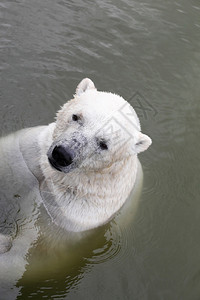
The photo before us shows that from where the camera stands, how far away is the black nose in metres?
3.80

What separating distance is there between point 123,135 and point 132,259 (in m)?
1.67

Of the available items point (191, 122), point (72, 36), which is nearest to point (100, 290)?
point (191, 122)

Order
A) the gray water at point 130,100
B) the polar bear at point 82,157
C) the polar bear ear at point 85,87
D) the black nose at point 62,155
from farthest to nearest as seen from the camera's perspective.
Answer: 1. the gray water at point 130,100
2. the polar bear ear at point 85,87
3. the polar bear at point 82,157
4. the black nose at point 62,155

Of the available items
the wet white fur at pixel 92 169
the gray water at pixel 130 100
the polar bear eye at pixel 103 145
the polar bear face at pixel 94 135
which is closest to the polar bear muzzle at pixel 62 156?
the polar bear face at pixel 94 135

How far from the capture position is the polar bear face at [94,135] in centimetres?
388

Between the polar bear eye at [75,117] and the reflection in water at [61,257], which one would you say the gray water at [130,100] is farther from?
the polar bear eye at [75,117]

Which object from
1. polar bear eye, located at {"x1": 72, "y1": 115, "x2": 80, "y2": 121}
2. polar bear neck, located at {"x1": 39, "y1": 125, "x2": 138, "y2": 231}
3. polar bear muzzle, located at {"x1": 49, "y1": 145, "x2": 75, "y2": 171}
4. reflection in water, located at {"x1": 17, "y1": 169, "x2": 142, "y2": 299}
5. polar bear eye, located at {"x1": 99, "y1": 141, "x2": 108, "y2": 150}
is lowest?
reflection in water, located at {"x1": 17, "y1": 169, "x2": 142, "y2": 299}

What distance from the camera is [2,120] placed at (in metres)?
5.82

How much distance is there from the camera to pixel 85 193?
14.4 feet

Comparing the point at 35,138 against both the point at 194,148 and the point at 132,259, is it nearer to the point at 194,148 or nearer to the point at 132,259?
the point at 132,259

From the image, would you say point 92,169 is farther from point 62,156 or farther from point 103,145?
point 62,156

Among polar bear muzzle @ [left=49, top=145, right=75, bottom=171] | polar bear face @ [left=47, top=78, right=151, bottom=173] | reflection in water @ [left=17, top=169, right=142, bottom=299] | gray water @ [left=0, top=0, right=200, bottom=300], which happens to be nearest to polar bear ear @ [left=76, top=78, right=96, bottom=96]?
polar bear face @ [left=47, top=78, right=151, bottom=173]

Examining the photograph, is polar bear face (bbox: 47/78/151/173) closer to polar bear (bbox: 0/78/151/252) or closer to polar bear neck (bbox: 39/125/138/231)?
polar bear (bbox: 0/78/151/252)

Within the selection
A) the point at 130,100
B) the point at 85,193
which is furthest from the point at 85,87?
the point at 130,100
